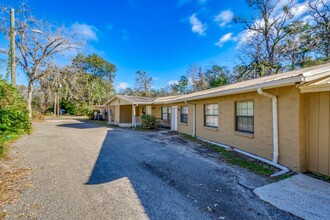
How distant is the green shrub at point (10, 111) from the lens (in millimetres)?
8695

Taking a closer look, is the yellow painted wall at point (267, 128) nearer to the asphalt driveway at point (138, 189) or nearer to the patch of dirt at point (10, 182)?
the asphalt driveway at point (138, 189)

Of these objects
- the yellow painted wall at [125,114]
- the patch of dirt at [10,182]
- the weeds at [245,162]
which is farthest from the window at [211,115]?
the yellow painted wall at [125,114]

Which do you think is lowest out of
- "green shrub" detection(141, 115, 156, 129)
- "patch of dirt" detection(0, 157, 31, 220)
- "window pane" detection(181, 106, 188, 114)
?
"patch of dirt" detection(0, 157, 31, 220)

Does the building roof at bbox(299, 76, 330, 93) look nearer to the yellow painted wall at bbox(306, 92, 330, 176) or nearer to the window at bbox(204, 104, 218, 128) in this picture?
A: the yellow painted wall at bbox(306, 92, 330, 176)

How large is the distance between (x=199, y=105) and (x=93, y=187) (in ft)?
24.3

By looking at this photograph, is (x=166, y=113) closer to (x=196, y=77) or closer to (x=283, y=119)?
(x=283, y=119)

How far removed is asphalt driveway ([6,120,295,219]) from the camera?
A: 117 inches

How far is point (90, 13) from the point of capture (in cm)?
1243

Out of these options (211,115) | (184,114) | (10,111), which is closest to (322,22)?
(184,114)

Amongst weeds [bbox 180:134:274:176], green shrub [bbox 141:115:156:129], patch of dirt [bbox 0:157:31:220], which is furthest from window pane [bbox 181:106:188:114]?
patch of dirt [bbox 0:157:31:220]

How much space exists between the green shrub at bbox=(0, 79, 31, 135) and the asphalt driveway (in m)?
3.77

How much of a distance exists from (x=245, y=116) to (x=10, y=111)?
38.5 ft

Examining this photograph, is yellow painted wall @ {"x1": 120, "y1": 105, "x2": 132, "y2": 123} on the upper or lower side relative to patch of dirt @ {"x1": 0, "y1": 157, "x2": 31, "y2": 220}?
upper

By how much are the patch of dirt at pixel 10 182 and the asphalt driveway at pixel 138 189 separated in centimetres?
14
